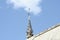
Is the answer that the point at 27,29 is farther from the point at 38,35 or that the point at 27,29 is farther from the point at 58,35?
the point at 58,35

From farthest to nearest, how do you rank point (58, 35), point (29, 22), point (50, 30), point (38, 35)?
1. point (29, 22)
2. point (38, 35)
3. point (50, 30)
4. point (58, 35)

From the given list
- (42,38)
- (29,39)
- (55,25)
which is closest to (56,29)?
(55,25)

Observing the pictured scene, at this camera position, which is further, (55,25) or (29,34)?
(29,34)

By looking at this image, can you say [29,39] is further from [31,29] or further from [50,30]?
[50,30]

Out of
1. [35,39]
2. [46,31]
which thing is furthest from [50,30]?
[35,39]

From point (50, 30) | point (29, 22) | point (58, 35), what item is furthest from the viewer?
point (29, 22)

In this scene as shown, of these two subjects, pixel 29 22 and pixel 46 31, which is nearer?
pixel 46 31

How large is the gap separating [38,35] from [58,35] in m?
4.78

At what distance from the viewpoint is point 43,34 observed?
102 feet

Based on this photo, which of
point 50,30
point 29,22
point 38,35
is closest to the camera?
point 50,30

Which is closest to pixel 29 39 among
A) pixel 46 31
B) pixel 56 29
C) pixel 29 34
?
pixel 29 34

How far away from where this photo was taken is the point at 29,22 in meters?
34.0

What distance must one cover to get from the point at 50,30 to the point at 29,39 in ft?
12.9

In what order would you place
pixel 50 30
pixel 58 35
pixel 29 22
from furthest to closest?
1. pixel 29 22
2. pixel 50 30
3. pixel 58 35
